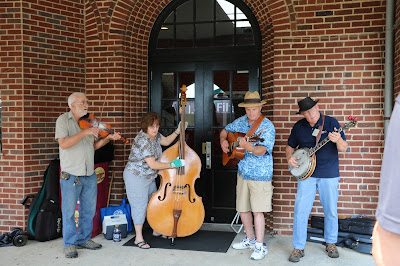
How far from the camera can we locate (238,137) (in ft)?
13.6

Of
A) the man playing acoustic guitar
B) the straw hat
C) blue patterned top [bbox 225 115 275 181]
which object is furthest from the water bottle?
the straw hat

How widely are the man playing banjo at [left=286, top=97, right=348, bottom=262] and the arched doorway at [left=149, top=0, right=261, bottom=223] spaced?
142cm

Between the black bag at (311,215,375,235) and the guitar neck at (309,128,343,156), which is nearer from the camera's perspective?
the guitar neck at (309,128,343,156)

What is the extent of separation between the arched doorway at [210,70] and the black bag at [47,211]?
1694 millimetres

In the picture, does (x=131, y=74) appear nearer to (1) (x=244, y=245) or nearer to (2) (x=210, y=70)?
(2) (x=210, y=70)

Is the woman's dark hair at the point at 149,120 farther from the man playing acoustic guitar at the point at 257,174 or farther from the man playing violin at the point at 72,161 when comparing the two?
the man playing acoustic guitar at the point at 257,174

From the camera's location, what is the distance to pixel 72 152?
4039 millimetres

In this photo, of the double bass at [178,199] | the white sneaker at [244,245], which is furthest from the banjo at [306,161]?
the double bass at [178,199]

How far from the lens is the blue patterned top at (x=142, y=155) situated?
4.30 metres

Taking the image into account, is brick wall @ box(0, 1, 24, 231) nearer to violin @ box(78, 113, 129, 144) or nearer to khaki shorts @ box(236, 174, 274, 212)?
violin @ box(78, 113, 129, 144)

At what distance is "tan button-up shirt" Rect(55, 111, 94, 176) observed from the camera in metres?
3.99

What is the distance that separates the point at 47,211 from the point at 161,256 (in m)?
1.47

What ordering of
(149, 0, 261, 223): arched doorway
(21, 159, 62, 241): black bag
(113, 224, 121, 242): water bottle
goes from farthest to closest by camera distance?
(149, 0, 261, 223): arched doorway → (113, 224, 121, 242): water bottle → (21, 159, 62, 241): black bag

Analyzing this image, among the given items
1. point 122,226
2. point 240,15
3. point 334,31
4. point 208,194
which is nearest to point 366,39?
point 334,31
